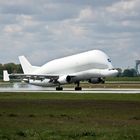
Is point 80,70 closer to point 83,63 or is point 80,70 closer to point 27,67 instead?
point 83,63

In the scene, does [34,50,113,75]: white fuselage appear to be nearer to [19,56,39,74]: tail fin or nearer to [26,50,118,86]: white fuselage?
[26,50,118,86]: white fuselage

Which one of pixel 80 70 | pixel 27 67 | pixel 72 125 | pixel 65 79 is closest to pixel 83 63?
pixel 80 70

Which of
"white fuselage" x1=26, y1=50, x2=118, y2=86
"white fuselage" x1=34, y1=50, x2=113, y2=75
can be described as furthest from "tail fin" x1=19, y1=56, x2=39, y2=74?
"white fuselage" x1=26, y1=50, x2=118, y2=86

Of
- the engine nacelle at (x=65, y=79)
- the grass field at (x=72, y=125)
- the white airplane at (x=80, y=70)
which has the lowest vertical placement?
the grass field at (x=72, y=125)

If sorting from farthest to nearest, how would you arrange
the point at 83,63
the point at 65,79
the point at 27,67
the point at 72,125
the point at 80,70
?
the point at 27,67, the point at 80,70, the point at 83,63, the point at 65,79, the point at 72,125

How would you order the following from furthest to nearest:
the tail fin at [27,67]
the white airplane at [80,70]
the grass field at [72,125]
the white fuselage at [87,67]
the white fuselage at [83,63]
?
the tail fin at [27,67]
the white fuselage at [83,63]
the white airplane at [80,70]
the white fuselage at [87,67]
the grass field at [72,125]

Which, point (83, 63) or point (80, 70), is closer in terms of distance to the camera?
point (83, 63)

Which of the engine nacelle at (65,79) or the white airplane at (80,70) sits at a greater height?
the white airplane at (80,70)

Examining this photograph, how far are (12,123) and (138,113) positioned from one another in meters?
9.58

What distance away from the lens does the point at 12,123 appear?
28812mm

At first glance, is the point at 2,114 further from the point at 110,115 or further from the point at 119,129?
the point at 119,129

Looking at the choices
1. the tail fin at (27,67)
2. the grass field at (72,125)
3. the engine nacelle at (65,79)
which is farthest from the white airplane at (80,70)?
the grass field at (72,125)

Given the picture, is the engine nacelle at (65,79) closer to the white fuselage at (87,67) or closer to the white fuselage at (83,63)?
the white fuselage at (87,67)

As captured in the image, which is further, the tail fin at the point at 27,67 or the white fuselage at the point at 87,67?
the tail fin at the point at 27,67
